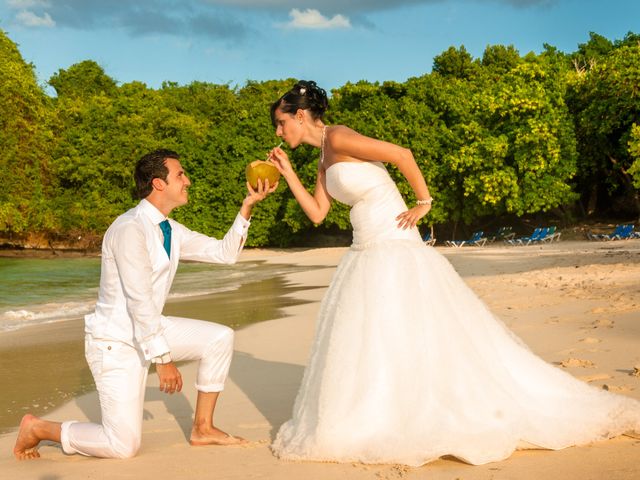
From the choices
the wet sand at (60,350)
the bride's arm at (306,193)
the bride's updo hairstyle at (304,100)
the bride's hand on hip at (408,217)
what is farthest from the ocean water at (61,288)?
the bride's hand on hip at (408,217)

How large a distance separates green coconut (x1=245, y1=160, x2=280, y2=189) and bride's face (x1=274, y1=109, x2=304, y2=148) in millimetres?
279

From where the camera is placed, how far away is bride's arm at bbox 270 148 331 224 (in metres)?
5.47

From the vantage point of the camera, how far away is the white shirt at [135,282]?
193 inches

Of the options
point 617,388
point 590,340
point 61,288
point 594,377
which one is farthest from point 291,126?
point 61,288

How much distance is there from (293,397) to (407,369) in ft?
7.63

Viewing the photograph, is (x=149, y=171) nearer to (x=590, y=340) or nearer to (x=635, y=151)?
(x=590, y=340)

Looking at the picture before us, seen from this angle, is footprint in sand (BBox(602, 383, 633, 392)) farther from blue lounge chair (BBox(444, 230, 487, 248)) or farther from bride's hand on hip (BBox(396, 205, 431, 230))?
blue lounge chair (BBox(444, 230, 487, 248))

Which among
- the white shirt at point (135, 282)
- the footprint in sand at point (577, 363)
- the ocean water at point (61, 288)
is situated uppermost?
the white shirt at point (135, 282)

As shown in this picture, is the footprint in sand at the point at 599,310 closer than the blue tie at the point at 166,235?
No

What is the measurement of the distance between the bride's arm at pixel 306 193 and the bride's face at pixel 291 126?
12cm

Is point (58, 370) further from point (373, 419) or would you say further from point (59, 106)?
point (59, 106)

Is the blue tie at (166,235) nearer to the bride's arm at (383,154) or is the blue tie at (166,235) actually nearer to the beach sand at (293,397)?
the bride's arm at (383,154)

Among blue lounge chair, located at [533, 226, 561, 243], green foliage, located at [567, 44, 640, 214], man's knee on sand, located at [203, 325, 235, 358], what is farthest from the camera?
green foliage, located at [567, 44, 640, 214]

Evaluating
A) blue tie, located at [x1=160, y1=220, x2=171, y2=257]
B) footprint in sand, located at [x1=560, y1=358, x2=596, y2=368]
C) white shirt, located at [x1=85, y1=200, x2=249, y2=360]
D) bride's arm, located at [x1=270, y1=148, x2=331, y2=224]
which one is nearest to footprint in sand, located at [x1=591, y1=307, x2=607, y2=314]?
footprint in sand, located at [x1=560, y1=358, x2=596, y2=368]
